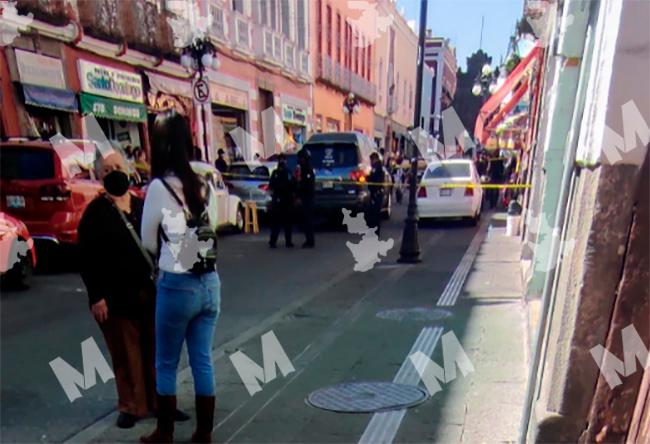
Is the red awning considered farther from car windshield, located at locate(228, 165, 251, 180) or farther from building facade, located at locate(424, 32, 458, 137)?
building facade, located at locate(424, 32, 458, 137)

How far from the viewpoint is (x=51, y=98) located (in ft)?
45.8

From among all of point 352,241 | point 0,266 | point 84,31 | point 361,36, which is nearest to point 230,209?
point 352,241

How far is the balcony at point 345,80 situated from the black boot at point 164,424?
2649 cm

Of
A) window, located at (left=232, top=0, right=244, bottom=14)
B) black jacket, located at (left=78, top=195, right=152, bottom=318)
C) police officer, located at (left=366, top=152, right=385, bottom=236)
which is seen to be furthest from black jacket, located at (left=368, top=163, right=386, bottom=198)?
black jacket, located at (left=78, top=195, right=152, bottom=318)

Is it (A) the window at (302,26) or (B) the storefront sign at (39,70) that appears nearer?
(B) the storefront sign at (39,70)

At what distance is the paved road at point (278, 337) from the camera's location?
165 inches

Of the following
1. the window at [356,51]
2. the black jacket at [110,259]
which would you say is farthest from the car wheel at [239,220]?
the window at [356,51]

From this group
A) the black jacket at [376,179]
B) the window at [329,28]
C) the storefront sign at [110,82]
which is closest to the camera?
the storefront sign at [110,82]

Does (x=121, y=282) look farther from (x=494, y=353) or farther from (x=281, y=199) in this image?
(x=281, y=199)

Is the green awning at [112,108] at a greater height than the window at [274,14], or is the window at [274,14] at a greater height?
the window at [274,14]

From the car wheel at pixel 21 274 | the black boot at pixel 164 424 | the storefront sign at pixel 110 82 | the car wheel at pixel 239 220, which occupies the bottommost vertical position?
the car wheel at pixel 239 220

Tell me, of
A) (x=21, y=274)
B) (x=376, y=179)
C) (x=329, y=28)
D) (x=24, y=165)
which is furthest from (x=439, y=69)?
(x=21, y=274)

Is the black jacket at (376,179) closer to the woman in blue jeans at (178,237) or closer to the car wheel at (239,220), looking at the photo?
the car wheel at (239,220)

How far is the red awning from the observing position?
39.9ft
